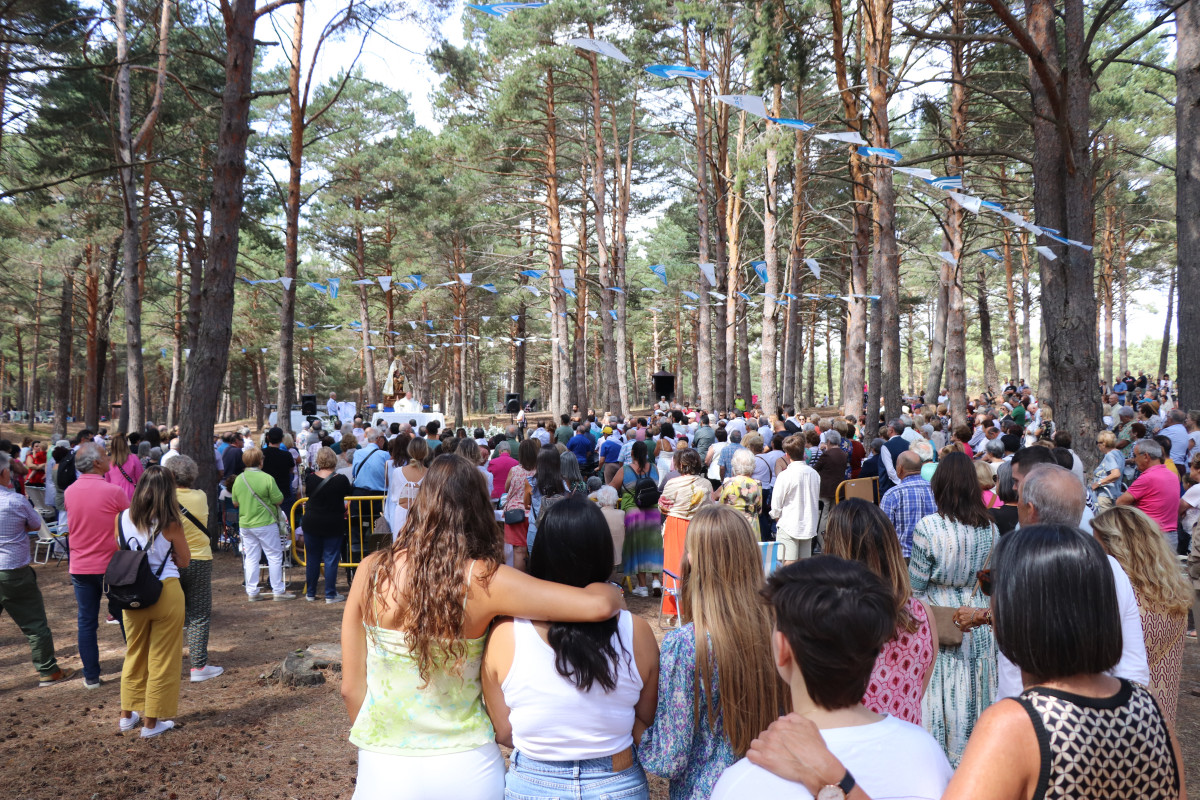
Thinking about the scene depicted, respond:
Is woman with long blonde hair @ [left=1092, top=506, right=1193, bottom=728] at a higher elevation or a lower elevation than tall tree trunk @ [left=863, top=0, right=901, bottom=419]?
lower

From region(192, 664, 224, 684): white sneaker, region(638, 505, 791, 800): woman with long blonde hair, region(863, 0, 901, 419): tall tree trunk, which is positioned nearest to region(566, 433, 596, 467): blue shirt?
region(863, 0, 901, 419): tall tree trunk

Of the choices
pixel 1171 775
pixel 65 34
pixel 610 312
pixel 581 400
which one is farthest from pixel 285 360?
pixel 1171 775

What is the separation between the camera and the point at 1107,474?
7.20 metres

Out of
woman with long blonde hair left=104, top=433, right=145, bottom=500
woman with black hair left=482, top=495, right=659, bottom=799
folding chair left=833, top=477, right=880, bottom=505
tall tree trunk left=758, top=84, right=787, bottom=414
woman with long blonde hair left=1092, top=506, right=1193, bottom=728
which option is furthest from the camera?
tall tree trunk left=758, top=84, right=787, bottom=414

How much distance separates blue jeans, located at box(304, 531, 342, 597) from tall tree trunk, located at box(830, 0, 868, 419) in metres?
8.61

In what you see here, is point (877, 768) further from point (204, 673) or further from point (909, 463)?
point (204, 673)

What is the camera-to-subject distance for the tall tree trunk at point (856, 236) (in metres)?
13.7

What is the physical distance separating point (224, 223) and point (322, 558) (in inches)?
155

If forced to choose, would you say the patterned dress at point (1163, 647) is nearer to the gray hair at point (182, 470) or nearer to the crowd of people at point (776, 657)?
the crowd of people at point (776, 657)

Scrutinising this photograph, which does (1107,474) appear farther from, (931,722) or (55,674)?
(55,674)

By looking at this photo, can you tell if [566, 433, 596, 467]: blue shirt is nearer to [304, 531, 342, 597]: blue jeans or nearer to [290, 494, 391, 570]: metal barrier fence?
[290, 494, 391, 570]: metal barrier fence

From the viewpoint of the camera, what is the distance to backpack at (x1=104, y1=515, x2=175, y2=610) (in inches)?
179

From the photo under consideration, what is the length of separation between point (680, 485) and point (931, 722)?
3.40 m

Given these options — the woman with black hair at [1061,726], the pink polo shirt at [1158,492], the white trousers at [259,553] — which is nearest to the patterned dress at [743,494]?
the pink polo shirt at [1158,492]
